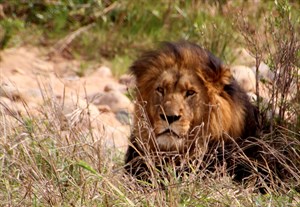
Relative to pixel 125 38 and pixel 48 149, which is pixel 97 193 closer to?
pixel 48 149

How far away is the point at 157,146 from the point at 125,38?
542 centimetres

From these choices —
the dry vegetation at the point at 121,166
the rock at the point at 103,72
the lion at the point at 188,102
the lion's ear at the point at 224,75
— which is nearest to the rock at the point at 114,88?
the rock at the point at 103,72

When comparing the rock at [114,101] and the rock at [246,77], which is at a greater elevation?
the rock at [246,77]

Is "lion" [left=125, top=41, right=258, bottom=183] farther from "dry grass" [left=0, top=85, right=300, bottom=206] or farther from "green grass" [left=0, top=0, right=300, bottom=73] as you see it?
"green grass" [left=0, top=0, right=300, bottom=73]

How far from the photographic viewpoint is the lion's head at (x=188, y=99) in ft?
21.6

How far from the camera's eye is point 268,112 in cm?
721

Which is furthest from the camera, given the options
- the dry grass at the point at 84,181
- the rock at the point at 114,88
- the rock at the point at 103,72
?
the rock at the point at 103,72

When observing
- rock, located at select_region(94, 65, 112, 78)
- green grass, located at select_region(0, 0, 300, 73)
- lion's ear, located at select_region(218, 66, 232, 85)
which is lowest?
rock, located at select_region(94, 65, 112, 78)

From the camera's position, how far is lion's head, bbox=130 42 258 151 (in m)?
6.57

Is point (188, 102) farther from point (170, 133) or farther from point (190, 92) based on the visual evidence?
point (170, 133)

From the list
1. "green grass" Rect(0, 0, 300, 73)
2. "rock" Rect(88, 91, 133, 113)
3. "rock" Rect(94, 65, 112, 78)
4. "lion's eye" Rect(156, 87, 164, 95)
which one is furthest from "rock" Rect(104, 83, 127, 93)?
"lion's eye" Rect(156, 87, 164, 95)

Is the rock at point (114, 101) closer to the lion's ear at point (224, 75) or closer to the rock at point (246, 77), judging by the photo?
the rock at point (246, 77)

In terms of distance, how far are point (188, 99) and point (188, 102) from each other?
2 cm

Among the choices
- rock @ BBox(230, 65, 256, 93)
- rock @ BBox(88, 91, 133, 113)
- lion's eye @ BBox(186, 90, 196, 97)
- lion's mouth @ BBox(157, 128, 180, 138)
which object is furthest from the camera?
rock @ BBox(88, 91, 133, 113)
